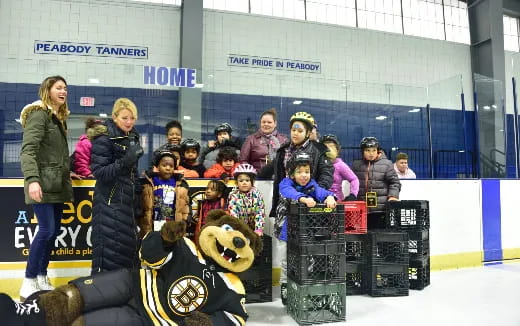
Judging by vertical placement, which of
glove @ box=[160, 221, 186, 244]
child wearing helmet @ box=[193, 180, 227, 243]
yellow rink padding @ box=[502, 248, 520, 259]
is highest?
child wearing helmet @ box=[193, 180, 227, 243]

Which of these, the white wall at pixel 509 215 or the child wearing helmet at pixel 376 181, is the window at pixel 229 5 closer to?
the child wearing helmet at pixel 376 181

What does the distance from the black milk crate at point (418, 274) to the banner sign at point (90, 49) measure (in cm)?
686

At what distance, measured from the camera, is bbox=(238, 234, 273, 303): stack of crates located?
2.76 meters

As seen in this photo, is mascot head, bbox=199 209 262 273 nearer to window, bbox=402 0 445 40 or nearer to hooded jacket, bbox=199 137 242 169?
hooded jacket, bbox=199 137 242 169

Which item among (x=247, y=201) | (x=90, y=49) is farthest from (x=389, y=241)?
(x=90, y=49)

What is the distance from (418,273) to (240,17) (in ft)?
23.6

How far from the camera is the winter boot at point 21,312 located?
1.45 meters

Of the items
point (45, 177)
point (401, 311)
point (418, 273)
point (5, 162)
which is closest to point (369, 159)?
point (418, 273)

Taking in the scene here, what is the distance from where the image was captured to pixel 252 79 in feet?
16.2

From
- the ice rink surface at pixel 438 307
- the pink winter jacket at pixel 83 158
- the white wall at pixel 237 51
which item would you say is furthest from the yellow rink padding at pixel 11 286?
the white wall at pixel 237 51

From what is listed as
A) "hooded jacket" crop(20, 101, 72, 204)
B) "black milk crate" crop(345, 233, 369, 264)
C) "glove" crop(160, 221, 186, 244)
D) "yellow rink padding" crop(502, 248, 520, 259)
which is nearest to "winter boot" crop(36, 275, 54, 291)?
"hooded jacket" crop(20, 101, 72, 204)

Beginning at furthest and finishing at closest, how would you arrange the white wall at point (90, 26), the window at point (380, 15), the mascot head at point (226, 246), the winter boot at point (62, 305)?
the window at point (380, 15)
the white wall at point (90, 26)
the mascot head at point (226, 246)
the winter boot at point (62, 305)

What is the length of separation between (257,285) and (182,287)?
1.05 metres

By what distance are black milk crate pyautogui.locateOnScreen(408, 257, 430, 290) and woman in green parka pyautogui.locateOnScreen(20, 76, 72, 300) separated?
286 cm
